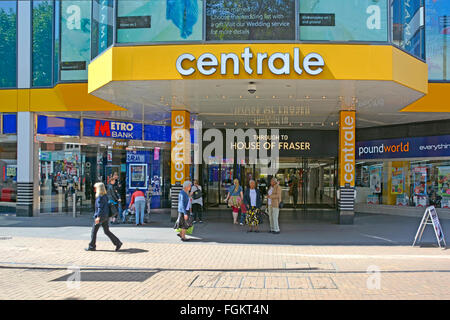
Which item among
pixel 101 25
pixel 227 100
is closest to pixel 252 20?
pixel 227 100

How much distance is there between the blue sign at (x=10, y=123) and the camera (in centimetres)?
1689

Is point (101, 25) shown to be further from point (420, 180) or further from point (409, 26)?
point (420, 180)

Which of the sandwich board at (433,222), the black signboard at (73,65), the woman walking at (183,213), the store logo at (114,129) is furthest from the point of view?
the store logo at (114,129)

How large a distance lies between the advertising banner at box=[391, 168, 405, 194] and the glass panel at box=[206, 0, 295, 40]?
10503 millimetres

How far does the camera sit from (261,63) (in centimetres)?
1119

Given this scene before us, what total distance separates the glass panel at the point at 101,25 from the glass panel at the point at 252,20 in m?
3.04

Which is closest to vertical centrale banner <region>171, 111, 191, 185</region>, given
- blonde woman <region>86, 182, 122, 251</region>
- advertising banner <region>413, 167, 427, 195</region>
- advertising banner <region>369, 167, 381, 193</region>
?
blonde woman <region>86, 182, 122, 251</region>

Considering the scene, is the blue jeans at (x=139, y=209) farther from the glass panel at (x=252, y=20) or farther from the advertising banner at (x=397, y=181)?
the advertising banner at (x=397, y=181)

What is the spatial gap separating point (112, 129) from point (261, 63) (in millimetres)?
9434

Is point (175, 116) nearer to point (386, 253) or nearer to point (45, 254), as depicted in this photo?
point (45, 254)

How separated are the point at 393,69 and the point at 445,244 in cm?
482

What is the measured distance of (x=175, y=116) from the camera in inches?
632

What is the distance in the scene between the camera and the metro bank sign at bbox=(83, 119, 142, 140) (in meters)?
17.8

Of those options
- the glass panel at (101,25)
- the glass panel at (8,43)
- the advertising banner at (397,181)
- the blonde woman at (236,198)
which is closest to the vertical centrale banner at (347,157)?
the blonde woman at (236,198)
